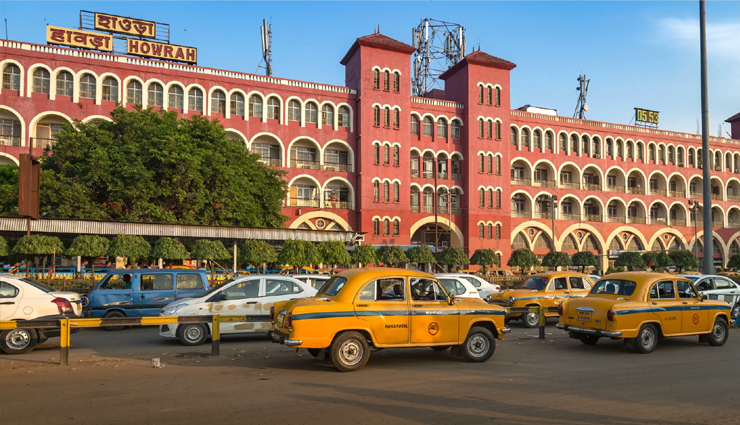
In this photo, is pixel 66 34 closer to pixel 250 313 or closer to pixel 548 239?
pixel 250 313

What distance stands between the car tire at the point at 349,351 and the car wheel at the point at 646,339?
5967mm

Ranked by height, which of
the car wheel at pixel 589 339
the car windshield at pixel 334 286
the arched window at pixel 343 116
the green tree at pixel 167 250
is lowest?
the car wheel at pixel 589 339

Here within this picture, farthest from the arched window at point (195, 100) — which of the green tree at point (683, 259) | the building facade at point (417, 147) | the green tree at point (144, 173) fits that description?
the green tree at point (683, 259)

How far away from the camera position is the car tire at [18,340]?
11.2 meters

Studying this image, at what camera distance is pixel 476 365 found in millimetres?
10352

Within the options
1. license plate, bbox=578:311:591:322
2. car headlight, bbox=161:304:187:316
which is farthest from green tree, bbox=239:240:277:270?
license plate, bbox=578:311:591:322

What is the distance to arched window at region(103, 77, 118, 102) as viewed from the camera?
40.9 m

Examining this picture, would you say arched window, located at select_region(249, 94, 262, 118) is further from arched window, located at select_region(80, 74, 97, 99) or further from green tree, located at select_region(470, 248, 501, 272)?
green tree, located at select_region(470, 248, 501, 272)

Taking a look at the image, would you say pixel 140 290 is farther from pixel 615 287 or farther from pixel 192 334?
pixel 615 287

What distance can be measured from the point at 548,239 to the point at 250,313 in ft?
154

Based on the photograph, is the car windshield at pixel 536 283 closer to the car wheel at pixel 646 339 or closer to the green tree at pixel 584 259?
the car wheel at pixel 646 339

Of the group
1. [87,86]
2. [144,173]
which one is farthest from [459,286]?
[87,86]

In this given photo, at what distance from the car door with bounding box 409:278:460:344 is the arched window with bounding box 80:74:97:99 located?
3790 cm

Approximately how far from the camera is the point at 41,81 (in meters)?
39.4
